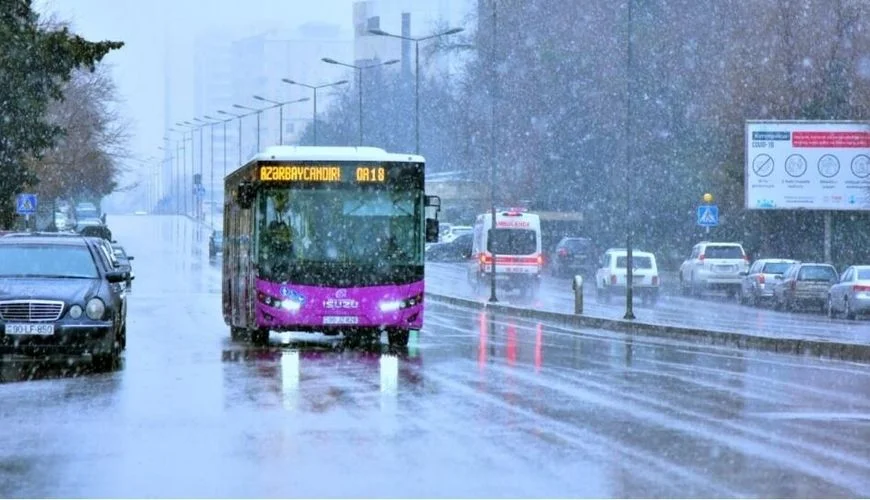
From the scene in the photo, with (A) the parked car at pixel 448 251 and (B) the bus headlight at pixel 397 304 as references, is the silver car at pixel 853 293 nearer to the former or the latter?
(B) the bus headlight at pixel 397 304

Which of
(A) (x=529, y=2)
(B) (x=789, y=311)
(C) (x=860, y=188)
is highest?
(A) (x=529, y=2)

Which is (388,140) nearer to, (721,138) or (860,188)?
(721,138)

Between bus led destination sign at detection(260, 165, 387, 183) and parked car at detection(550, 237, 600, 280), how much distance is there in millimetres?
47753

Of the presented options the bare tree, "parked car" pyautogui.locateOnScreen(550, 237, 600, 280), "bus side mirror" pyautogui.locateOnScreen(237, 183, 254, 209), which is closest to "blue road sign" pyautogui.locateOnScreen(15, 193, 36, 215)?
the bare tree

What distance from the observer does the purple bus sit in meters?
Result: 24.0

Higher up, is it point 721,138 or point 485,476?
point 721,138

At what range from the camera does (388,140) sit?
138375 mm

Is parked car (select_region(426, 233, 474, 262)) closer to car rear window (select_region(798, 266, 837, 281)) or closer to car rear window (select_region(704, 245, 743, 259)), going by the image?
car rear window (select_region(704, 245, 743, 259))

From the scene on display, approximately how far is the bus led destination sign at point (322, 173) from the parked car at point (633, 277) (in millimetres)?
26690

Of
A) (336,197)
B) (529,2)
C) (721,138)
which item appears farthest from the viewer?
(529,2)

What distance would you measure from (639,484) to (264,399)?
21.2ft

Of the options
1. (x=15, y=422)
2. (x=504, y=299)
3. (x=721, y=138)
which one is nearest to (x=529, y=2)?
(x=721, y=138)

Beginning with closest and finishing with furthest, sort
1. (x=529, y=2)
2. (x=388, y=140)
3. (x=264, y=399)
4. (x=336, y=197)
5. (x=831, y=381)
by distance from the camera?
1. (x=264, y=399)
2. (x=831, y=381)
3. (x=336, y=197)
4. (x=529, y=2)
5. (x=388, y=140)

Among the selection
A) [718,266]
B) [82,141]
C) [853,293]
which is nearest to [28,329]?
[853,293]
